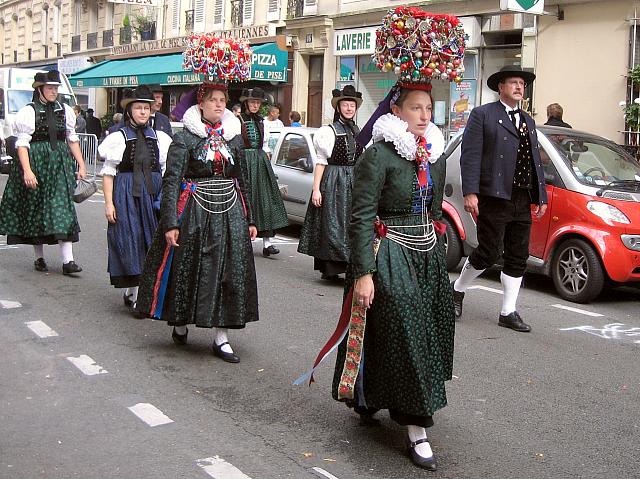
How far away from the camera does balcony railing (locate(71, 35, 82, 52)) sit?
42.5 metres

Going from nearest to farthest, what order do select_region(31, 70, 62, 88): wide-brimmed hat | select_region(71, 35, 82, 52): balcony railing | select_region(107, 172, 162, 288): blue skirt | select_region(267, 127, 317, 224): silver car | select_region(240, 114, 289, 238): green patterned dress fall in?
select_region(107, 172, 162, 288): blue skirt, select_region(31, 70, 62, 88): wide-brimmed hat, select_region(240, 114, 289, 238): green patterned dress, select_region(267, 127, 317, 224): silver car, select_region(71, 35, 82, 52): balcony railing

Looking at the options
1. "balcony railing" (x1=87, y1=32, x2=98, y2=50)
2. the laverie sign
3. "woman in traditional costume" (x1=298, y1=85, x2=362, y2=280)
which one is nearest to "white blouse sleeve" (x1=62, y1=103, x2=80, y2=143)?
"woman in traditional costume" (x1=298, y1=85, x2=362, y2=280)

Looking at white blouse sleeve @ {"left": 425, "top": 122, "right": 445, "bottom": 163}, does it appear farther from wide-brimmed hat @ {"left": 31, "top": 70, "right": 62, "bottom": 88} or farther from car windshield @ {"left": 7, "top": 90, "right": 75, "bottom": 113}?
car windshield @ {"left": 7, "top": 90, "right": 75, "bottom": 113}

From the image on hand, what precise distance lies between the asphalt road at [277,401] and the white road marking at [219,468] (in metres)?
0.01

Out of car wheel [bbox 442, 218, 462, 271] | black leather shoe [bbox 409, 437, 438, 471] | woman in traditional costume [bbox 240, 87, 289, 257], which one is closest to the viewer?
black leather shoe [bbox 409, 437, 438, 471]

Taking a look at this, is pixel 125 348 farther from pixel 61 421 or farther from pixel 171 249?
pixel 61 421

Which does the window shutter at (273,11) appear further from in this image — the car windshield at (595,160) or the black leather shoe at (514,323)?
the black leather shoe at (514,323)

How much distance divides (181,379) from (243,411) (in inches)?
30.1

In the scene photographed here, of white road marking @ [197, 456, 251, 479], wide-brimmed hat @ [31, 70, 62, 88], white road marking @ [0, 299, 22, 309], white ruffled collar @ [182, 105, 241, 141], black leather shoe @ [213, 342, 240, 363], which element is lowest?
white road marking @ [197, 456, 251, 479]

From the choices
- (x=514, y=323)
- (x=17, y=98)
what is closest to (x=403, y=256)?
(x=514, y=323)

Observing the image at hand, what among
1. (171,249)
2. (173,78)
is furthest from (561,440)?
(173,78)

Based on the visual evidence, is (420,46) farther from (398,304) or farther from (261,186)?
(261,186)

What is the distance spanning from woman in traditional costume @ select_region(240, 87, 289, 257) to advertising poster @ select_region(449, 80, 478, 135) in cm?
909

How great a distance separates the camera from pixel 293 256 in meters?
11.4
